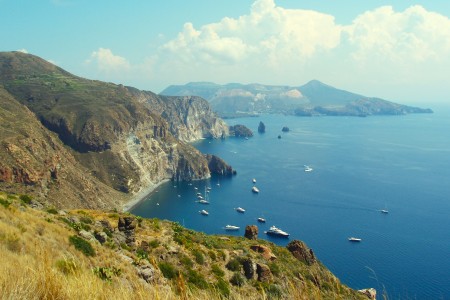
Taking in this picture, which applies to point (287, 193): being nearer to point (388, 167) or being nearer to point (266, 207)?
point (266, 207)

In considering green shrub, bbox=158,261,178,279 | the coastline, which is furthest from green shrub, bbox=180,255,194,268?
the coastline

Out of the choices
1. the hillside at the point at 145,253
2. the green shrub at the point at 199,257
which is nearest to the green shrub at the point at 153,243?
the hillside at the point at 145,253

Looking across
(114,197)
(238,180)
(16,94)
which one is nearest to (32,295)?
(114,197)

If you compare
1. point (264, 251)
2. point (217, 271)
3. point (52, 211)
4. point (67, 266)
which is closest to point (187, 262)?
point (217, 271)

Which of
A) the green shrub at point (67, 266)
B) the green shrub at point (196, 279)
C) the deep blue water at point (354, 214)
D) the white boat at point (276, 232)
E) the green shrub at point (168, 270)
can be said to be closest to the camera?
the green shrub at point (67, 266)

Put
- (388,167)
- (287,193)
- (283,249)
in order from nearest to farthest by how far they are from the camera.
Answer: (283,249), (287,193), (388,167)

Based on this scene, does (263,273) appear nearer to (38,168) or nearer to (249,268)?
(249,268)

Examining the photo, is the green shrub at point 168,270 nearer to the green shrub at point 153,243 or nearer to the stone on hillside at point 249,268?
the green shrub at point 153,243
